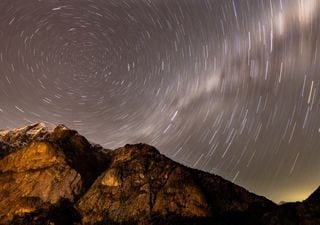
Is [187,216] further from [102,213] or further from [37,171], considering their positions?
[37,171]

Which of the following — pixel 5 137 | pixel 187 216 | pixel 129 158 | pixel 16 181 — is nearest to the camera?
pixel 187 216

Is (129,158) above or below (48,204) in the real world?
above

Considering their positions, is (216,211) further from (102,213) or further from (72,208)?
(72,208)

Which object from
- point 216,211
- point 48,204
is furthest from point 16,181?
point 216,211

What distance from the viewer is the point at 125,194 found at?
4978 cm

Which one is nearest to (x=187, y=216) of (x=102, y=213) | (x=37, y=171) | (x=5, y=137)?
(x=102, y=213)

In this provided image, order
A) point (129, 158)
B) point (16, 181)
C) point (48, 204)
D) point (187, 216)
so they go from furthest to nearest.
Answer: point (129, 158) < point (16, 181) < point (48, 204) < point (187, 216)

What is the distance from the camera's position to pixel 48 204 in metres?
48.5

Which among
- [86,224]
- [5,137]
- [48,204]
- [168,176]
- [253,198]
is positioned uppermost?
[5,137]

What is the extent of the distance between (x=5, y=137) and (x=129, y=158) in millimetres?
34551

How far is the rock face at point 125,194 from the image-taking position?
44.7m

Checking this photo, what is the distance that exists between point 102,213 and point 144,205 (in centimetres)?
634

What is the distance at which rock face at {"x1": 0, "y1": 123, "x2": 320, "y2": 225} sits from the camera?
44.7 m

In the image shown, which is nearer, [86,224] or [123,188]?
[86,224]
